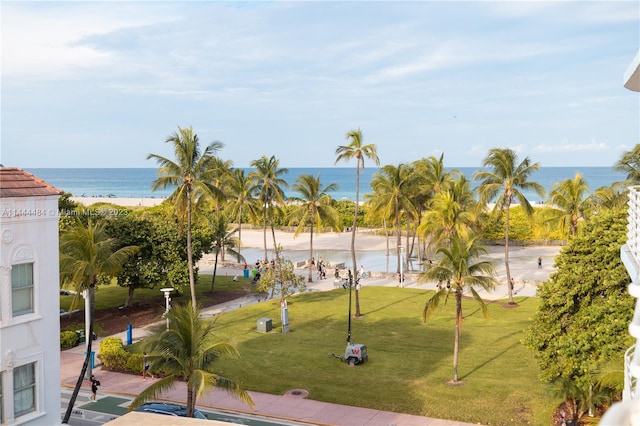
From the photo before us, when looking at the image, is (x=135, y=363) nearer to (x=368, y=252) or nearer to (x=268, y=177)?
(x=268, y=177)

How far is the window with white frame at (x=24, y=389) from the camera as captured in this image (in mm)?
15117

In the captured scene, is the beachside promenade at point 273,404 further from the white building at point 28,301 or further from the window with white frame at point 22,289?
the window with white frame at point 22,289

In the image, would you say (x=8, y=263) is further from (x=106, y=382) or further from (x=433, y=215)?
(x=433, y=215)

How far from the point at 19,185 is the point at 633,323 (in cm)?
1413

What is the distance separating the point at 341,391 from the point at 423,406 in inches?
137

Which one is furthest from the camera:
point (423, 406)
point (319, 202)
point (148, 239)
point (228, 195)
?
point (228, 195)

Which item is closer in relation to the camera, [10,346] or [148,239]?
[10,346]

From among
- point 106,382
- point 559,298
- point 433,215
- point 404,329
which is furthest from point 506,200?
point 106,382

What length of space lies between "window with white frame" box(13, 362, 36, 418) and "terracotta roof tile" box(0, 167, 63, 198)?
4.36 metres

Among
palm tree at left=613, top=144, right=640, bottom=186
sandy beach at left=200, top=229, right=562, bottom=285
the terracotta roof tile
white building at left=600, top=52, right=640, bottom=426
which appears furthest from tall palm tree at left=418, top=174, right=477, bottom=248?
white building at left=600, top=52, right=640, bottom=426

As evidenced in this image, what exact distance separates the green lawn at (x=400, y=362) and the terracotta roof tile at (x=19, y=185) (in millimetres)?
7684

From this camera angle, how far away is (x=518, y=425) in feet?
68.2

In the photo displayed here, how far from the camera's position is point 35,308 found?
50.6 feet

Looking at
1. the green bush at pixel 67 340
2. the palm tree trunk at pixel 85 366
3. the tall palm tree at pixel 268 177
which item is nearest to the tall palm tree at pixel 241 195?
the tall palm tree at pixel 268 177
